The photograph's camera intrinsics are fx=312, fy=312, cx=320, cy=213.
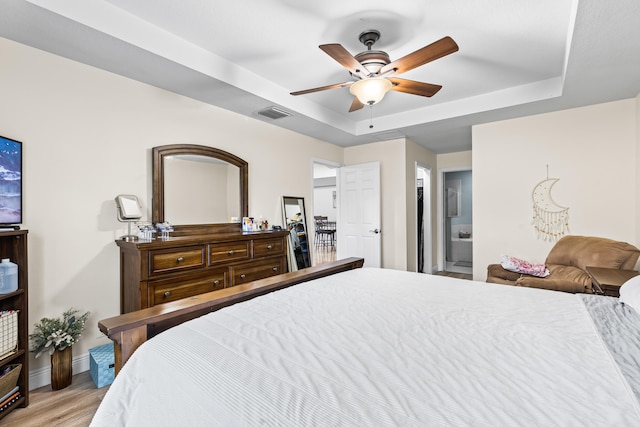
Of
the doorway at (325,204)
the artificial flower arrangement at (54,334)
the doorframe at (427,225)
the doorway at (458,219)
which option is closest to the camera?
the artificial flower arrangement at (54,334)

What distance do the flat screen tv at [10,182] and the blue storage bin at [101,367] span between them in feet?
3.58

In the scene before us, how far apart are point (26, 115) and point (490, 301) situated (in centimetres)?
323

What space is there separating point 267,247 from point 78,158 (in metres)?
1.84

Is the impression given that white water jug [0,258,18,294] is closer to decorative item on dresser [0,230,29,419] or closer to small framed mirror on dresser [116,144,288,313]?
decorative item on dresser [0,230,29,419]

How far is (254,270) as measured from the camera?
3289 mm

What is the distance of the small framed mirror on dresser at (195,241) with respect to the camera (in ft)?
8.08

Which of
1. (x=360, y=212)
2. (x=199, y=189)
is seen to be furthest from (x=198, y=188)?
(x=360, y=212)

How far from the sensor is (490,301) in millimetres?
1611

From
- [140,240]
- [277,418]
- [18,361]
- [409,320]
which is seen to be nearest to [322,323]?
[409,320]

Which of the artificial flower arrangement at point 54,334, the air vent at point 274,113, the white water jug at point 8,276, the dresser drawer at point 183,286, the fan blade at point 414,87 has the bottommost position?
the artificial flower arrangement at point 54,334

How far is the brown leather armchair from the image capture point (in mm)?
2520

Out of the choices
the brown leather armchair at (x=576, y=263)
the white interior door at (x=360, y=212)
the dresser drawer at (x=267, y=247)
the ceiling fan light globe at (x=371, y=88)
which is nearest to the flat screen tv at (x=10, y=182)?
the dresser drawer at (x=267, y=247)

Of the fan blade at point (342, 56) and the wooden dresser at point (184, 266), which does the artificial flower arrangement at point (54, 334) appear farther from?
the fan blade at point (342, 56)

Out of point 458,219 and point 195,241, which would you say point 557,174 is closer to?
point 458,219
